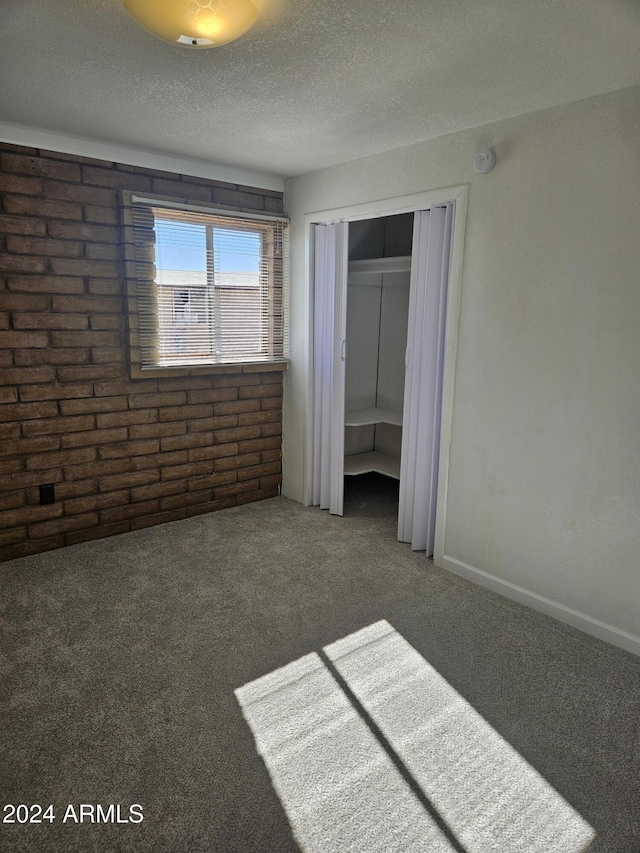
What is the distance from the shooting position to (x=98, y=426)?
3.36m

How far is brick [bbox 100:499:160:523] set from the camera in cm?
349

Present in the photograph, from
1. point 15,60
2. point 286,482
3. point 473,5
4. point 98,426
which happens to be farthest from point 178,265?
point 473,5

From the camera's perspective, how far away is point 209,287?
3637 millimetres

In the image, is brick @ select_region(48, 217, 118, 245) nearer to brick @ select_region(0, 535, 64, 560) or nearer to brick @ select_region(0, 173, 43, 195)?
brick @ select_region(0, 173, 43, 195)

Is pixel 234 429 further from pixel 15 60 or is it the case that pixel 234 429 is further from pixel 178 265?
pixel 15 60

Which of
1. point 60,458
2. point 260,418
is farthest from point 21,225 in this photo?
point 260,418

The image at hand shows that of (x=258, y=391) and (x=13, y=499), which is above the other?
(x=258, y=391)

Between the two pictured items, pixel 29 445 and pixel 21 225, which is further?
pixel 29 445

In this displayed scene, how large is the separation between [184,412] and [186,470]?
0.42 meters

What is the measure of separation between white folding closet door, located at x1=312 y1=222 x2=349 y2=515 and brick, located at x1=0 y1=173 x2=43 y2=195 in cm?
174

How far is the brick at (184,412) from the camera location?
363 centimetres

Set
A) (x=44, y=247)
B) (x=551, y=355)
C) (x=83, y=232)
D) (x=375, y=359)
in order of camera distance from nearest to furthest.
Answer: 1. (x=551, y=355)
2. (x=44, y=247)
3. (x=83, y=232)
4. (x=375, y=359)

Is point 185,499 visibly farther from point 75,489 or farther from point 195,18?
point 195,18

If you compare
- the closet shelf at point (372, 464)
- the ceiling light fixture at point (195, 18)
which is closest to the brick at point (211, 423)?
the closet shelf at point (372, 464)
